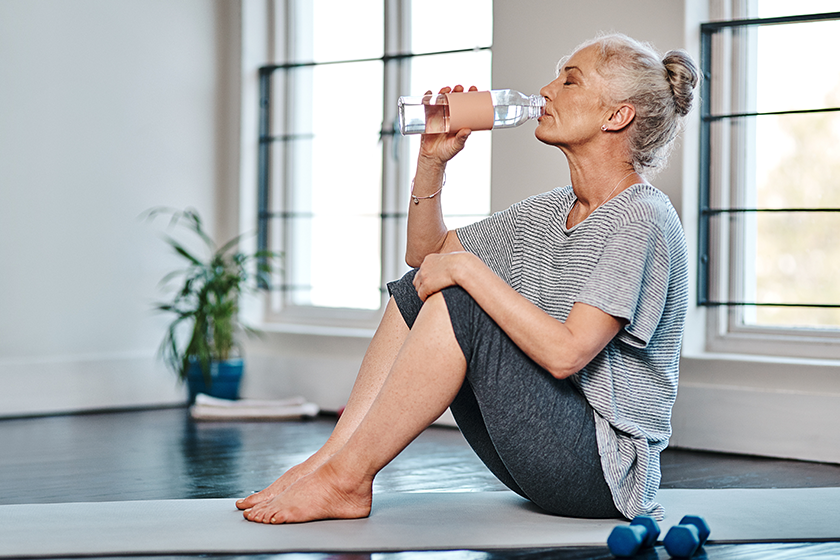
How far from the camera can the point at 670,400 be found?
74.5 inches

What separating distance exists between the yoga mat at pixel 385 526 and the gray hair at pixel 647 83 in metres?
0.77

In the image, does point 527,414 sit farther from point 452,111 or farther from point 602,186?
point 452,111

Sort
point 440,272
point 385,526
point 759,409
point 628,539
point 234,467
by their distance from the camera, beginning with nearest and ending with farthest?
point 628,539 < point 440,272 < point 385,526 < point 234,467 < point 759,409

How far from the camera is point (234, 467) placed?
8.89 feet

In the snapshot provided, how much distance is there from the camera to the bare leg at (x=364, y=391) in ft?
6.47

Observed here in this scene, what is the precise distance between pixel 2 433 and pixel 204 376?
2.65 feet

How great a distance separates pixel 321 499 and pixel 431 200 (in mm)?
671

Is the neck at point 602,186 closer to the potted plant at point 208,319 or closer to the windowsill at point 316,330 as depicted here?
the windowsill at point 316,330

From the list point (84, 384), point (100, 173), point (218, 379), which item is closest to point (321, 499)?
point (218, 379)

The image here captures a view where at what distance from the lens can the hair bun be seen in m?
1.90

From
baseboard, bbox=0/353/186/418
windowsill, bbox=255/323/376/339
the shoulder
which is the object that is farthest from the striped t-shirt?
baseboard, bbox=0/353/186/418

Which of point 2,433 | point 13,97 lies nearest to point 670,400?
point 2,433

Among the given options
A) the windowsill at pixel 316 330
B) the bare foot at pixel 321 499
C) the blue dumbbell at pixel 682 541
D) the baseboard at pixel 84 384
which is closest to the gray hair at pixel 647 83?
the blue dumbbell at pixel 682 541

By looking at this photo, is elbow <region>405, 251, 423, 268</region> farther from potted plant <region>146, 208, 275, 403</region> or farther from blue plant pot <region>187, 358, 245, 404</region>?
blue plant pot <region>187, 358, 245, 404</region>
